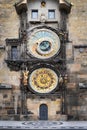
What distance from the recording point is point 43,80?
61.9ft

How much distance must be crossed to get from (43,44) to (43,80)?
1.67 metres

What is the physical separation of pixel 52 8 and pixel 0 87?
4.46 m

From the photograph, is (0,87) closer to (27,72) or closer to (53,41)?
(27,72)

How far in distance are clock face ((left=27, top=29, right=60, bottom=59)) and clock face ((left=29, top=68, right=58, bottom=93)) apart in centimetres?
70

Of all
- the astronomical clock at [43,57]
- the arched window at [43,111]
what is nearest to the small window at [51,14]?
the astronomical clock at [43,57]

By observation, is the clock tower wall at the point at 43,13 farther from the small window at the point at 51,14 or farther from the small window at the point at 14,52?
the small window at the point at 14,52

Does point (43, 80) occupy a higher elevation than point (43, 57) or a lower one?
lower

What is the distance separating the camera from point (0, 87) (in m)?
18.6

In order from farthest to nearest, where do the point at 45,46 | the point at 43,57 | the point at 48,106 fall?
the point at 45,46, the point at 43,57, the point at 48,106

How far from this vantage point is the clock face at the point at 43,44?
1902cm

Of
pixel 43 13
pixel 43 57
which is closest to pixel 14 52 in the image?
pixel 43 57

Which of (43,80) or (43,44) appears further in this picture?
(43,44)

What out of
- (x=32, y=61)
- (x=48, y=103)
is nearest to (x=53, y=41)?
(x=32, y=61)

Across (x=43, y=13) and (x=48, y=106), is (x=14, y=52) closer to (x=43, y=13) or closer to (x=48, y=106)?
(x=43, y=13)
